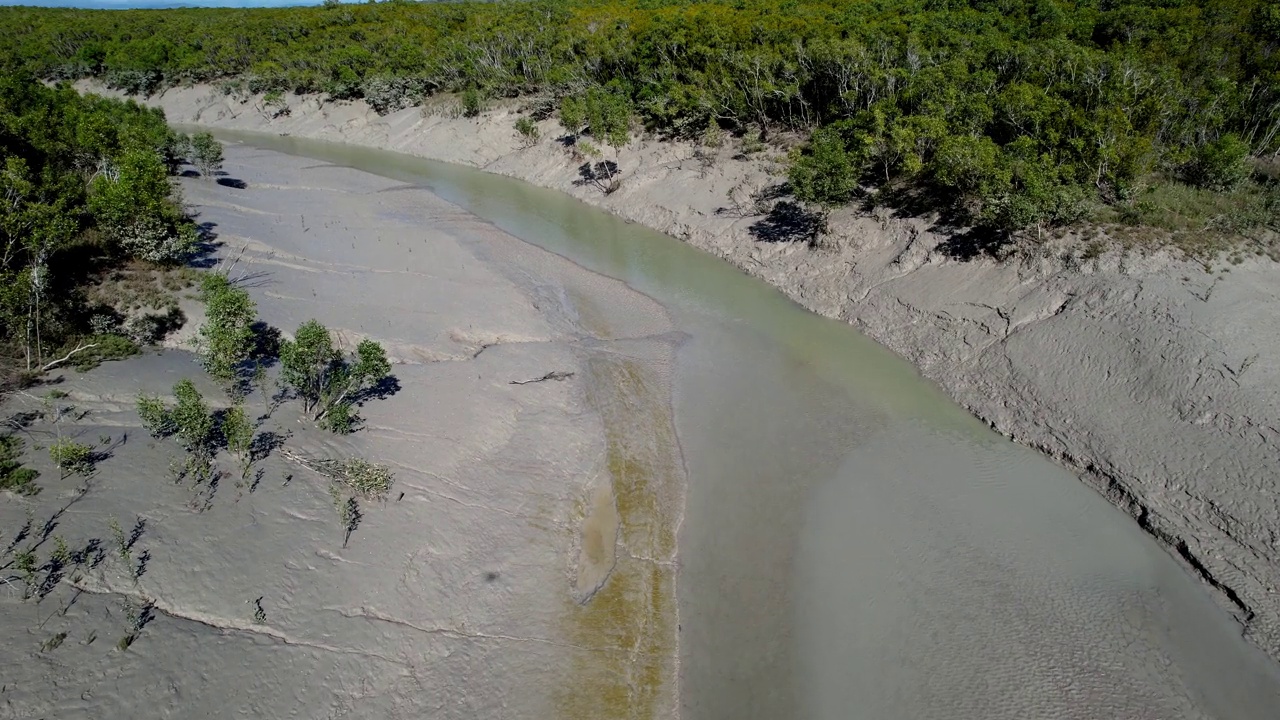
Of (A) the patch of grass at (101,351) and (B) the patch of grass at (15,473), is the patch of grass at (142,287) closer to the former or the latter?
(A) the patch of grass at (101,351)

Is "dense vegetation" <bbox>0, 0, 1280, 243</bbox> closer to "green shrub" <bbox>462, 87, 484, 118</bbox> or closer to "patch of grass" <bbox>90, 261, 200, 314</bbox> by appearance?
"green shrub" <bbox>462, 87, 484, 118</bbox>

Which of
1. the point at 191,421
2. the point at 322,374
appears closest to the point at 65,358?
the point at 322,374

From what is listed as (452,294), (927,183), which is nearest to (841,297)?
(927,183)

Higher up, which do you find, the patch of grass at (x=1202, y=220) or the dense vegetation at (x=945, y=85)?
the dense vegetation at (x=945, y=85)

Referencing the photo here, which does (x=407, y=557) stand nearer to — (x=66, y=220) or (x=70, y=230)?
(x=70, y=230)

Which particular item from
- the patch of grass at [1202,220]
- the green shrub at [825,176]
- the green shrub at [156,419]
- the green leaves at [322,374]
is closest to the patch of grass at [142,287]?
the green leaves at [322,374]
